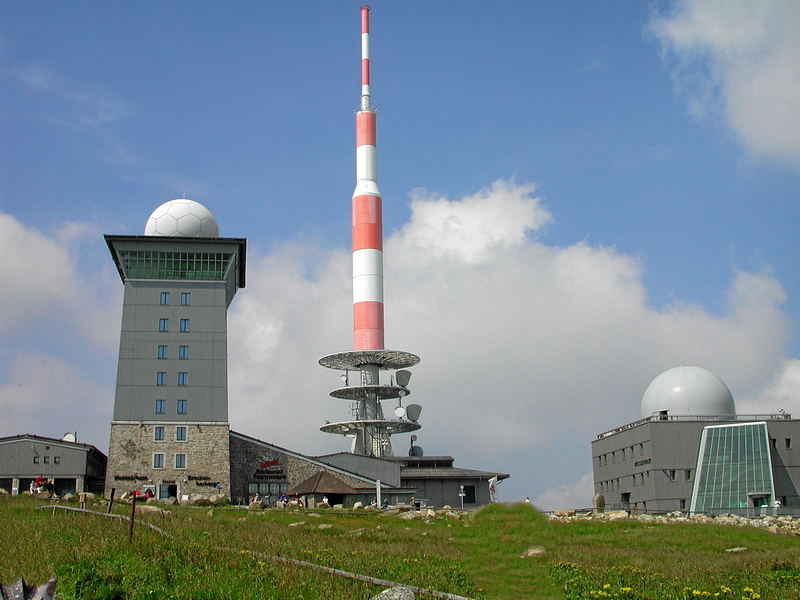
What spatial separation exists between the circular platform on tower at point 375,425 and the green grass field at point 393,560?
1785 inches

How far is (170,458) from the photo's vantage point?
2596 inches

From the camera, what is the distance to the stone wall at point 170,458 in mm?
64875

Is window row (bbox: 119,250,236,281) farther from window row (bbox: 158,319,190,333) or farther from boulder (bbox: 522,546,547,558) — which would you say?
boulder (bbox: 522,546,547,558)

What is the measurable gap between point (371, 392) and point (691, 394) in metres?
28.5

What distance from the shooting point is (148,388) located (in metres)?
67.0

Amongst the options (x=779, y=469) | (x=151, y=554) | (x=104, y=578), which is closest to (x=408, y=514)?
(x=151, y=554)

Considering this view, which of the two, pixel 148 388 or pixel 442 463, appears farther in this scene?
pixel 442 463

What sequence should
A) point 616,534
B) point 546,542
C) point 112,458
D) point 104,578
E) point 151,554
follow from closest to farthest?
1. point 104,578
2. point 151,554
3. point 546,542
4. point 616,534
5. point 112,458

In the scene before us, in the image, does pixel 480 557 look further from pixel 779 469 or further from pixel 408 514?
pixel 779 469

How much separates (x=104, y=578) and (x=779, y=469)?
60.6m

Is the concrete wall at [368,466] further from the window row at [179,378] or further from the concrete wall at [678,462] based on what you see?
the concrete wall at [678,462]

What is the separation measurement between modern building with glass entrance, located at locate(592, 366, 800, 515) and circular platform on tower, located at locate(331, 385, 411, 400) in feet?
68.7

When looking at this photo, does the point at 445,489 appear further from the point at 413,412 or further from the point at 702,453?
the point at 702,453

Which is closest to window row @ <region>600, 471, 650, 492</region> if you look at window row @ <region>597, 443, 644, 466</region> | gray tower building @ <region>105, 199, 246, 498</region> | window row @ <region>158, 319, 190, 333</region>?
window row @ <region>597, 443, 644, 466</region>
